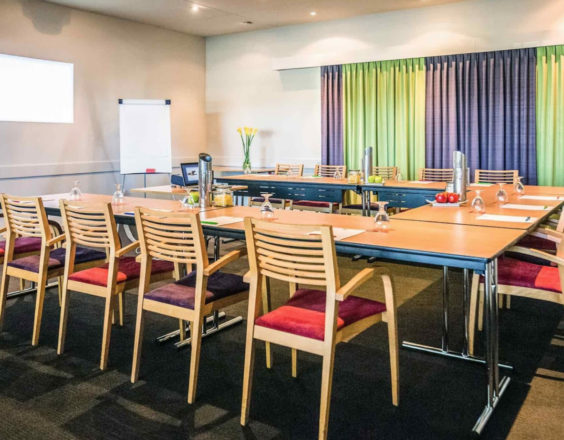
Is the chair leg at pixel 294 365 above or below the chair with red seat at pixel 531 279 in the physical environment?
below

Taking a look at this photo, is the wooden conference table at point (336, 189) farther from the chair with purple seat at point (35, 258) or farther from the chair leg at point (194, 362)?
the chair leg at point (194, 362)

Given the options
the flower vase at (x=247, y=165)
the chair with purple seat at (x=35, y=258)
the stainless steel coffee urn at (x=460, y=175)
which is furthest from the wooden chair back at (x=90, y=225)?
the flower vase at (x=247, y=165)

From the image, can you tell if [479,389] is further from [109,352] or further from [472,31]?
[472,31]

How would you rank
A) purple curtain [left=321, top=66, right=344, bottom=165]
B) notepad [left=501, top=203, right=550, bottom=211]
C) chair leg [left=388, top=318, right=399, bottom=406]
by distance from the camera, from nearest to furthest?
chair leg [left=388, top=318, right=399, bottom=406] → notepad [left=501, top=203, right=550, bottom=211] → purple curtain [left=321, top=66, right=344, bottom=165]

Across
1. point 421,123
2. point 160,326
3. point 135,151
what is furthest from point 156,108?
point 160,326

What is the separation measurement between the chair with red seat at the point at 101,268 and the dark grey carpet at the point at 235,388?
266mm

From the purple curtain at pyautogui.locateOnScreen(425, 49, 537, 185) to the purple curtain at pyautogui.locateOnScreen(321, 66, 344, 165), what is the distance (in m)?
1.29

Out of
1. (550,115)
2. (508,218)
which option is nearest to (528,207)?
(508,218)

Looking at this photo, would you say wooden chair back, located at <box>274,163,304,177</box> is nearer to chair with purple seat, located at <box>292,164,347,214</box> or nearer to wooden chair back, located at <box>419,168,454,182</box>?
chair with purple seat, located at <box>292,164,347,214</box>

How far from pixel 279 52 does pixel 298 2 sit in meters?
1.55

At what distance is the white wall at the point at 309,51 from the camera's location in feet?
21.8

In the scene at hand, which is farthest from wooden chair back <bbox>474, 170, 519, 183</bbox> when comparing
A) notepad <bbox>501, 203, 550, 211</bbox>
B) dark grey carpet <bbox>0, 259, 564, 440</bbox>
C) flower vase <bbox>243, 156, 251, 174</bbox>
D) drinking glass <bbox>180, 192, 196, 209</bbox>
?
drinking glass <bbox>180, 192, 196, 209</bbox>

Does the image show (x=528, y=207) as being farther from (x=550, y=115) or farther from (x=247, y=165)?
(x=247, y=165)

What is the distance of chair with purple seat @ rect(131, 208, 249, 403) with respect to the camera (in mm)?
2605
